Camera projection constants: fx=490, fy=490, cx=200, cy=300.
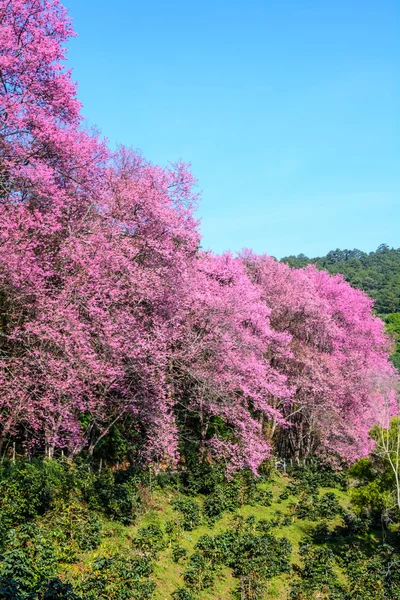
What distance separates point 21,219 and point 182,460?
13727mm

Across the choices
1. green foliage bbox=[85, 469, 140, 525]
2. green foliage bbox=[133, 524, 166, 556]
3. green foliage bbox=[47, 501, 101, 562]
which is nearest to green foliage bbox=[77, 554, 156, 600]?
green foliage bbox=[47, 501, 101, 562]

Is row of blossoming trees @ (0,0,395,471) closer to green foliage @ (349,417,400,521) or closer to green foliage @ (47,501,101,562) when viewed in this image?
green foliage @ (47,501,101,562)

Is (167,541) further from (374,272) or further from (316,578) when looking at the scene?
(374,272)

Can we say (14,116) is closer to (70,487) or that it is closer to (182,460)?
(70,487)

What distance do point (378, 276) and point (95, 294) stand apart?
97309 millimetres

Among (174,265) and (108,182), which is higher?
A: (108,182)

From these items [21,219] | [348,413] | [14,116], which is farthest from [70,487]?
[348,413]

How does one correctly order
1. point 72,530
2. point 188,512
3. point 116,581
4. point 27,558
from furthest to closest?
1. point 188,512
2. point 72,530
3. point 116,581
4. point 27,558

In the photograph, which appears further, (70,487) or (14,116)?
(14,116)

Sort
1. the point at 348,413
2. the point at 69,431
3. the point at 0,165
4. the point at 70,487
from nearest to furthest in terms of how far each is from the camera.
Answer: the point at 70,487 → the point at 0,165 → the point at 69,431 → the point at 348,413

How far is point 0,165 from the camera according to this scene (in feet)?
46.5

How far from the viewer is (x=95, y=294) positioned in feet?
51.0

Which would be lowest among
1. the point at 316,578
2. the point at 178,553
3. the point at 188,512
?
the point at 316,578

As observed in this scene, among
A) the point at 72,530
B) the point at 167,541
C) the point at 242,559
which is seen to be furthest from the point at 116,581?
the point at 242,559
